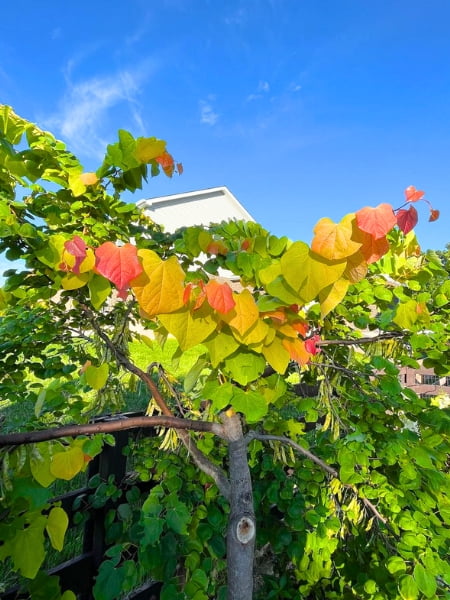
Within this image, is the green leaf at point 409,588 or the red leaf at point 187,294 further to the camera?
the green leaf at point 409,588

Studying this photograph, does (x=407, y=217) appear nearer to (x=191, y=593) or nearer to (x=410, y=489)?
(x=410, y=489)

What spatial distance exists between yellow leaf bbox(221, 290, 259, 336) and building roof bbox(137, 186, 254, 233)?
13.1 metres

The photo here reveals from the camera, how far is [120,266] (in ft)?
1.85

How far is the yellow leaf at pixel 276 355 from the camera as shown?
0.75m

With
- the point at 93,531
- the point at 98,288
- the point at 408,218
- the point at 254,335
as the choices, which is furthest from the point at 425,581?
the point at 93,531

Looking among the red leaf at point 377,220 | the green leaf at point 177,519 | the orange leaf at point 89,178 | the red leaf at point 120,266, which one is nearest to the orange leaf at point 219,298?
the red leaf at point 120,266

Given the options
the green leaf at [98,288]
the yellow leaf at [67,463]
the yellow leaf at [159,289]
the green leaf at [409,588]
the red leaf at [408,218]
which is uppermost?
the green leaf at [98,288]

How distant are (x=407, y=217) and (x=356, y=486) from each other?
46.7 inches

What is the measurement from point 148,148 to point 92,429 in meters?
0.67

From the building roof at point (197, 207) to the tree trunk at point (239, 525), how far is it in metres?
12.8

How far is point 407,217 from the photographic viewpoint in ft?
1.99

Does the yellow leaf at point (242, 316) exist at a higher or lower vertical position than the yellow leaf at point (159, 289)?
lower

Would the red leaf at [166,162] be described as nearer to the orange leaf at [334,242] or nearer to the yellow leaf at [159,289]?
the yellow leaf at [159,289]

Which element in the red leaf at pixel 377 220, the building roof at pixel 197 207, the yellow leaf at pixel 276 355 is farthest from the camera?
the building roof at pixel 197 207
